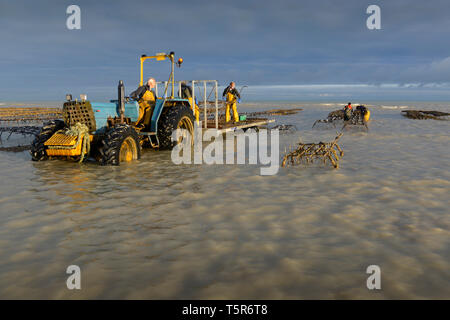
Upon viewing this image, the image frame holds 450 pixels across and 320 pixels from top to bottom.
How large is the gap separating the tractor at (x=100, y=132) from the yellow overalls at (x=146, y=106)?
0.09 m

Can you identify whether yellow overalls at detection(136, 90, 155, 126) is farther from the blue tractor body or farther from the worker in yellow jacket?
the blue tractor body

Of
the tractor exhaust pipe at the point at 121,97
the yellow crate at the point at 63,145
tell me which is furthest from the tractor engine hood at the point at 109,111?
the yellow crate at the point at 63,145

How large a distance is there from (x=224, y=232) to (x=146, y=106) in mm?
6537

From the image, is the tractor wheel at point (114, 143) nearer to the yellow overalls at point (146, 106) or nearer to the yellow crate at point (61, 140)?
the yellow crate at point (61, 140)

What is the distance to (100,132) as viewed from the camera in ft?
28.1

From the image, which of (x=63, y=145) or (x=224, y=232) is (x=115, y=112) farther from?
(x=224, y=232)

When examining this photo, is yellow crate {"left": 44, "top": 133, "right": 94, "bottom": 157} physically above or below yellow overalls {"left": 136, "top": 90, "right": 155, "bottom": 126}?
below

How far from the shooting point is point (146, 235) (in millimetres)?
4277

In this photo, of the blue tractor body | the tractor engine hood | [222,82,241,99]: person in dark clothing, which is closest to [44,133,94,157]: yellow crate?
the blue tractor body

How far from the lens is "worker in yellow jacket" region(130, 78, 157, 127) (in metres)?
9.82

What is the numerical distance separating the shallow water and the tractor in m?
0.58
